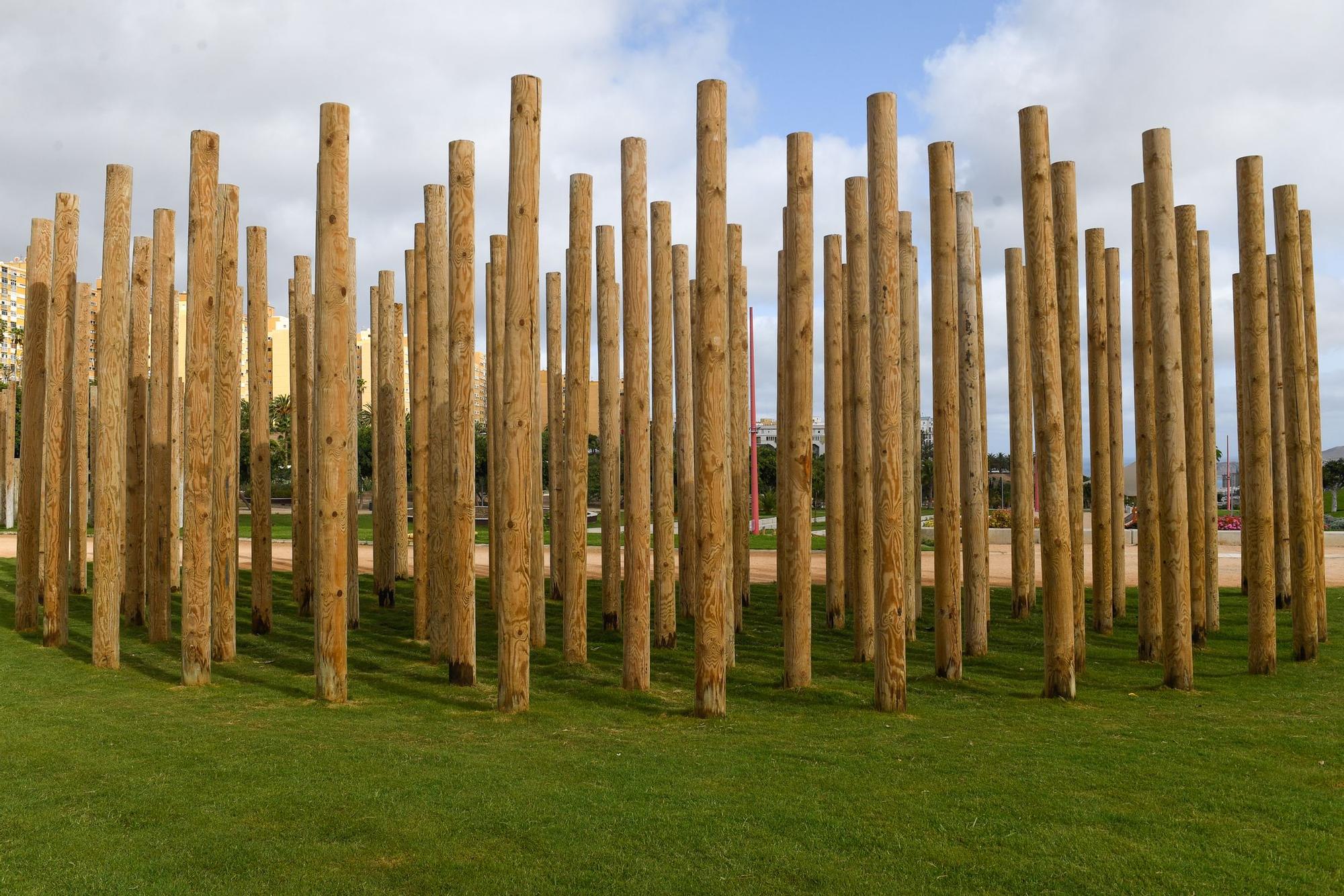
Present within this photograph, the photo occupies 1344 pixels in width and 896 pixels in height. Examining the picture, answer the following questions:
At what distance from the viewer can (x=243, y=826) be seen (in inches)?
166

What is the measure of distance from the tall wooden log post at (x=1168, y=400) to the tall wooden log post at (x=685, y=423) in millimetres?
3645

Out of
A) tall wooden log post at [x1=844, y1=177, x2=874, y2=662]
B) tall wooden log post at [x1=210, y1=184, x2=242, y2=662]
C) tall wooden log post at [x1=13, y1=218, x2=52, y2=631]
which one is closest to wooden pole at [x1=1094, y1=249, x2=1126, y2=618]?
tall wooden log post at [x1=844, y1=177, x2=874, y2=662]

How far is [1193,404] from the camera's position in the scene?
29.6 feet

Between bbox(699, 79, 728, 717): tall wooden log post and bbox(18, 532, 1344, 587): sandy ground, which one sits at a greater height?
bbox(699, 79, 728, 717): tall wooden log post

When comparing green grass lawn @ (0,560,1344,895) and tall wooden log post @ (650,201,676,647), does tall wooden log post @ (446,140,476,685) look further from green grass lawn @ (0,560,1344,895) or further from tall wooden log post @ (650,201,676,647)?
tall wooden log post @ (650,201,676,647)

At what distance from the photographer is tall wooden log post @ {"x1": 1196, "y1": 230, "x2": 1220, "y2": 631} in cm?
966

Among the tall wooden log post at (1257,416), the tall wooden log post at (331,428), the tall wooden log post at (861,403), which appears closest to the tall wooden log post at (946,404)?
the tall wooden log post at (861,403)

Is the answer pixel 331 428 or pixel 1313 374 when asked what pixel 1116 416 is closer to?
pixel 1313 374

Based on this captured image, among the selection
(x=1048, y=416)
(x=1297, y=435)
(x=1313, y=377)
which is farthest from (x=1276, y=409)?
(x=1048, y=416)

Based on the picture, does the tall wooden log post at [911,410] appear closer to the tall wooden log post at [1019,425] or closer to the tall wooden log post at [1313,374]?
the tall wooden log post at [1019,425]

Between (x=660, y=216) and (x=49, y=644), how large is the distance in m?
6.42

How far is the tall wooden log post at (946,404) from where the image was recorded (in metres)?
7.16

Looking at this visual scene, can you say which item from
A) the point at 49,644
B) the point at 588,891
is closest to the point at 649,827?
the point at 588,891

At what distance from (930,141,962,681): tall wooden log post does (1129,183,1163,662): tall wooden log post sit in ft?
4.20
